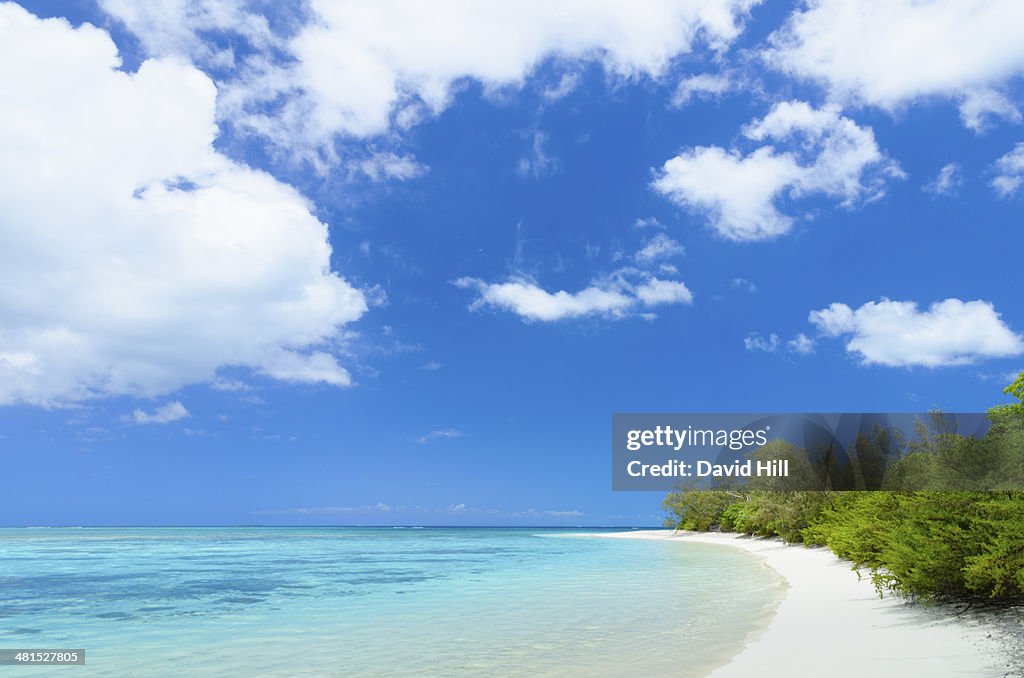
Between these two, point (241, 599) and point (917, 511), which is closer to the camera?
point (917, 511)

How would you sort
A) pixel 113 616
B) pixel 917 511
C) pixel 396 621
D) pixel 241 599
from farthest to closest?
1. pixel 241 599
2. pixel 113 616
3. pixel 396 621
4. pixel 917 511

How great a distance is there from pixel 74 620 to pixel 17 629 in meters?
1.57

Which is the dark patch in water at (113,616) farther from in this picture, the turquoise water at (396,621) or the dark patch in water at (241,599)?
the dark patch in water at (241,599)

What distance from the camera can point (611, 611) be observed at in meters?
19.1

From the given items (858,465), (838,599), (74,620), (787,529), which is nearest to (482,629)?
(838,599)

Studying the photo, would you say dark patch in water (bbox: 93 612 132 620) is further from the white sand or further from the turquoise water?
the white sand

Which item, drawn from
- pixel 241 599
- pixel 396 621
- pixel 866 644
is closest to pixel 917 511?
pixel 866 644

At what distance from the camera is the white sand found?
10.1 metres

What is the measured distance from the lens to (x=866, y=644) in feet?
39.5

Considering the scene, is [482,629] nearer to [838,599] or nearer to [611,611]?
[611,611]

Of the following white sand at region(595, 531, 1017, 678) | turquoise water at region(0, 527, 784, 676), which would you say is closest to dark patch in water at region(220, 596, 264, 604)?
turquoise water at region(0, 527, 784, 676)

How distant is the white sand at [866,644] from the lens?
1013 cm

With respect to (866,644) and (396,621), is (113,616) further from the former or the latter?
(866,644)

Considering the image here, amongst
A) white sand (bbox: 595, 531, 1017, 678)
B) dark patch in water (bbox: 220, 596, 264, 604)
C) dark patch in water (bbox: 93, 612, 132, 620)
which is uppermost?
white sand (bbox: 595, 531, 1017, 678)
